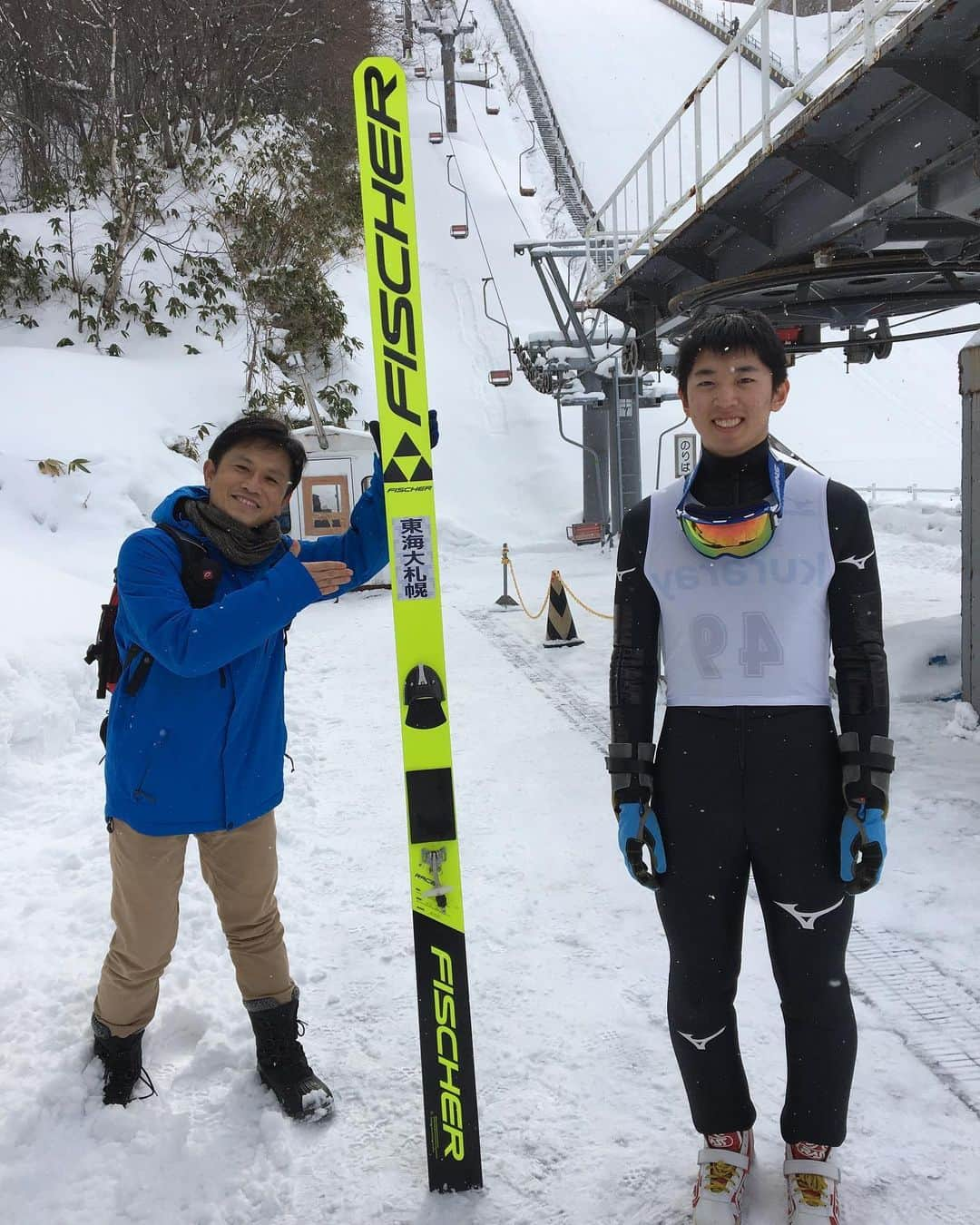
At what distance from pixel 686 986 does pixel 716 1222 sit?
530 mm

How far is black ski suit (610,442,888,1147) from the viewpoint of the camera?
210cm

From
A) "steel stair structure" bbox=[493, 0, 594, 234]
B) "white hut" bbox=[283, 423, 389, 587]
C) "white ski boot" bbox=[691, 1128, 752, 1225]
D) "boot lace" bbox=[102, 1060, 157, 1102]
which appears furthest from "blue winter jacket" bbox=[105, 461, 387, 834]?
"steel stair structure" bbox=[493, 0, 594, 234]

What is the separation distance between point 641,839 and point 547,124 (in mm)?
46272

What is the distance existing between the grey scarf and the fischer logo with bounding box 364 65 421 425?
537 mm

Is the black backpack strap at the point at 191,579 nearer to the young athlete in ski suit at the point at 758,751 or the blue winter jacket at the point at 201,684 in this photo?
the blue winter jacket at the point at 201,684

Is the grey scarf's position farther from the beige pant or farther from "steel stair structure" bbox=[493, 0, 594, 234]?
"steel stair structure" bbox=[493, 0, 594, 234]

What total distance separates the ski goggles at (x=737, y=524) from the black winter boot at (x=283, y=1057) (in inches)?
72.6

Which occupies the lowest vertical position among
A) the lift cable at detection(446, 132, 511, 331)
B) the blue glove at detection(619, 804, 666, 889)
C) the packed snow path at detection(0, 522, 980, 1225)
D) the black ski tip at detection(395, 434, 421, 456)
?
the packed snow path at detection(0, 522, 980, 1225)

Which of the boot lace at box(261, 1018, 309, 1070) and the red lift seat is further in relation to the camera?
the red lift seat

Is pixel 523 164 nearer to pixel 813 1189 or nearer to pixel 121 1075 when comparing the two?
pixel 121 1075

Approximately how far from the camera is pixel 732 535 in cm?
212

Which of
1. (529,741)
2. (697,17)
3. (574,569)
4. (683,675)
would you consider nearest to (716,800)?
(683,675)

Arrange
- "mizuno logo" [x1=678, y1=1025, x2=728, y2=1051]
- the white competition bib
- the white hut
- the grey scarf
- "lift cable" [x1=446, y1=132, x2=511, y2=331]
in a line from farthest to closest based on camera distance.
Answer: "lift cable" [x1=446, y1=132, x2=511, y2=331]
the white hut
the grey scarf
"mizuno logo" [x1=678, y1=1025, x2=728, y2=1051]
the white competition bib

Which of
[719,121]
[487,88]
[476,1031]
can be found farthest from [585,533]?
[487,88]
